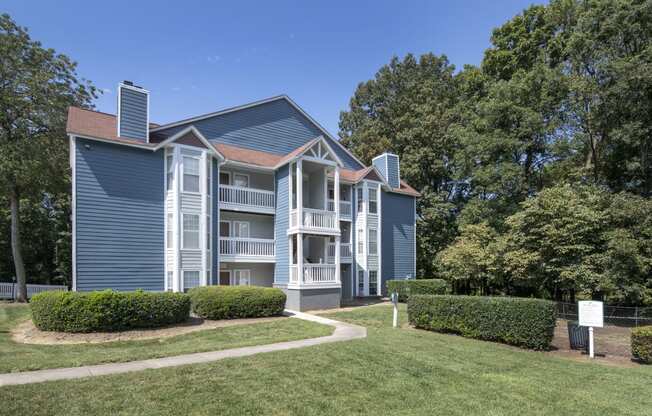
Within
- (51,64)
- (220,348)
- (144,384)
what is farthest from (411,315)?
(51,64)

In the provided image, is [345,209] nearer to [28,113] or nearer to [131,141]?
[131,141]

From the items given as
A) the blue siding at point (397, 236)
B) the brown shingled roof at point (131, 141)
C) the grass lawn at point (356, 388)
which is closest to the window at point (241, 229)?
the brown shingled roof at point (131, 141)

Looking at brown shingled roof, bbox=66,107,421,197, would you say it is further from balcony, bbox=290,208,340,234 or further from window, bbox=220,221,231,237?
window, bbox=220,221,231,237

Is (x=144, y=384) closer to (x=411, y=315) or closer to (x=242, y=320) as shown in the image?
(x=242, y=320)

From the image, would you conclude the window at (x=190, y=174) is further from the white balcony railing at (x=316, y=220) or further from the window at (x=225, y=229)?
the white balcony railing at (x=316, y=220)

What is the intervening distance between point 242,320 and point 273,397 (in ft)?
28.2

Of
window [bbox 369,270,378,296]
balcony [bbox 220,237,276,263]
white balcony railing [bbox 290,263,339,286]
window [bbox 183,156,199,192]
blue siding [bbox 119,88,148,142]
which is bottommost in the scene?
window [bbox 369,270,378,296]

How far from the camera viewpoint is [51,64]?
21703mm

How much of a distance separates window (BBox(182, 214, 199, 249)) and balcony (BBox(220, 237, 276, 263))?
1553 mm

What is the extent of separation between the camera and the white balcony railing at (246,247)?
19.3m

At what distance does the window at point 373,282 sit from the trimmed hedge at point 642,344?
15.1 m

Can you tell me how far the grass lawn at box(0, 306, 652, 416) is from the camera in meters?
5.97

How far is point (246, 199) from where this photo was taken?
2033cm

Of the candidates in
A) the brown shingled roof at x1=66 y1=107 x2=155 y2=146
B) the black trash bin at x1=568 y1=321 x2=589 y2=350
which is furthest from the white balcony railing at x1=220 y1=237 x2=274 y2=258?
the black trash bin at x1=568 y1=321 x2=589 y2=350
